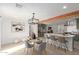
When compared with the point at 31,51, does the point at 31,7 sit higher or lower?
higher

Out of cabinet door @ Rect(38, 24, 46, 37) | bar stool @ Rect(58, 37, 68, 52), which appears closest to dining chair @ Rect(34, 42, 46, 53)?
cabinet door @ Rect(38, 24, 46, 37)

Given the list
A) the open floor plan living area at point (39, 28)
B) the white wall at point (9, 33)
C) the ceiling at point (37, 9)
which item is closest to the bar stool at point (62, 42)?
the open floor plan living area at point (39, 28)

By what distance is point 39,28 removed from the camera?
2.46 m

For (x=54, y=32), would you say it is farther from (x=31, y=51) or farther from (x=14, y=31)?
(x=14, y=31)

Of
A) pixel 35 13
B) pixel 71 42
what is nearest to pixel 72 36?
pixel 71 42

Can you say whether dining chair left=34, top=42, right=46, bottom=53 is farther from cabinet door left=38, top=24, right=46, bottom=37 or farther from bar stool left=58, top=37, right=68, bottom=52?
bar stool left=58, top=37, right=68, bottom=52

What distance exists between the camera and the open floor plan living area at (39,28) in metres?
2.39

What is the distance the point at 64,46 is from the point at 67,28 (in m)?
0.39

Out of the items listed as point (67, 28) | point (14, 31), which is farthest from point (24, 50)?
point (67, 28)

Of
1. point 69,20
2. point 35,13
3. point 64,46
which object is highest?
point 35,13

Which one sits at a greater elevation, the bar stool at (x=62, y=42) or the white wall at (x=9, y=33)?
the white wall at (x=9, y=33)

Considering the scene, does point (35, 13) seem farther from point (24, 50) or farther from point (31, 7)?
point (24, 50)

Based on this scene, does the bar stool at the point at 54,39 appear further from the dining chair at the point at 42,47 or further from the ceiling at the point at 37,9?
the ceiling at the point at 37,9
